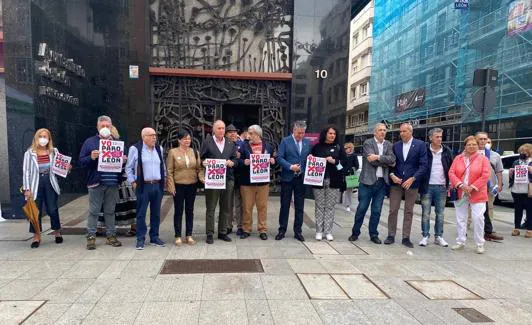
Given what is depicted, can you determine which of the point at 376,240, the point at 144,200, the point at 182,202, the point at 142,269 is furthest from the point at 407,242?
the point at 144,200

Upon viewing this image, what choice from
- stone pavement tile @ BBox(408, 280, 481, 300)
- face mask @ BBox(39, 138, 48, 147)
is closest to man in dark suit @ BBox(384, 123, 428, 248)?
stone pavement tile @ BBox(408, 280, 481, 300)

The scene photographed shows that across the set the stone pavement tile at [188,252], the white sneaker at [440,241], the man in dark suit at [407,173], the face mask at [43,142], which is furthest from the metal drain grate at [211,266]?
the white sneaker at [440,241]

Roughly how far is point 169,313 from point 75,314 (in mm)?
881

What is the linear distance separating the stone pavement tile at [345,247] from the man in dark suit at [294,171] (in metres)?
0.58

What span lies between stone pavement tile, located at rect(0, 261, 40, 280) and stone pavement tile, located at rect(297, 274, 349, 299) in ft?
11.3

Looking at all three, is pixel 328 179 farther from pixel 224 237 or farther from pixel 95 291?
pixel 95 291

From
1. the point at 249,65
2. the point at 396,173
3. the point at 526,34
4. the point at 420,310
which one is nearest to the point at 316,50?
the point at 249,65

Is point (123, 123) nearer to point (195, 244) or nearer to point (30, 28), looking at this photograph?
point (30, 28)

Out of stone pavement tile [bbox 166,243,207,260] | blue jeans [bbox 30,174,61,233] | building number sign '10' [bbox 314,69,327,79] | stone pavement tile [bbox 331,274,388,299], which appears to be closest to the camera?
stone pavement tile [bbox 331,274,388,299]

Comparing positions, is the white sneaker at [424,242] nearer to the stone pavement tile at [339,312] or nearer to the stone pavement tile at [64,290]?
the stone pavement tile at [339,312]

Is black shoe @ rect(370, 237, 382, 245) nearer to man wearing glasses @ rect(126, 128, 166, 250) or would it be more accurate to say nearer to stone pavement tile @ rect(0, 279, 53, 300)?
man wearing glasses @ rect(126, 128, 166, 250)

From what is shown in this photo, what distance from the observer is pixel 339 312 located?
3.62 m

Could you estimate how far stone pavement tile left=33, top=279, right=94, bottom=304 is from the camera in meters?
3.80

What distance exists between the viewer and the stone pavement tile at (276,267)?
4693 mm
